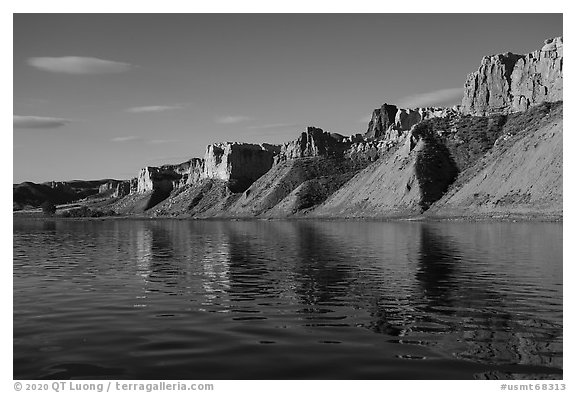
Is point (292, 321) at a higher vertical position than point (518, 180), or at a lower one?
lower

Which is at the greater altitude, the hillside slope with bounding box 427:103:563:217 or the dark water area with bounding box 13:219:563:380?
the hillside slope with bounding box 427:103:563:217

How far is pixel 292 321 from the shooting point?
24078mm

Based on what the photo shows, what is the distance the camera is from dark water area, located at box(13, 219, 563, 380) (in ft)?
55.8

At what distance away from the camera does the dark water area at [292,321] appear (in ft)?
55.8

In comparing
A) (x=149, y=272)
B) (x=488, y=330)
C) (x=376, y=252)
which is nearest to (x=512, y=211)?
(x=376, y=252)

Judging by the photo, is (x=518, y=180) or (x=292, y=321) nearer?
(x=292, y=321)

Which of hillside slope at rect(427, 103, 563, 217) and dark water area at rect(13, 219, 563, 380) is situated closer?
dark water area at rect(13, 219, 563, 380)

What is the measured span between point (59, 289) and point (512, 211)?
449ft

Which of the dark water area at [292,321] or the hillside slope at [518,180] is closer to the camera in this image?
the dark water area at [292,321]

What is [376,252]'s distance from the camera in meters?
59.7
